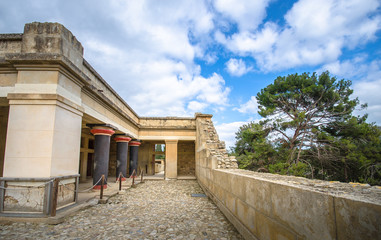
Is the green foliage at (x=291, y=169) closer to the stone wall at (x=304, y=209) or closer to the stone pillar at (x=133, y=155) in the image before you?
the stone wall at (x=304, y=209)

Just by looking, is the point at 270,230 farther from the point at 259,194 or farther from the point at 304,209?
the point at 304,209

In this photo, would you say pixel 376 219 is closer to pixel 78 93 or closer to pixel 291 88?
pixel 78 93

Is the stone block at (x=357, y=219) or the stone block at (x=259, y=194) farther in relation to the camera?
the stone block at (x=259, y=194)

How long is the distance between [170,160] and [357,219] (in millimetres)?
12418

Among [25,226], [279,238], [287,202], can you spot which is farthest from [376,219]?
[25,226]

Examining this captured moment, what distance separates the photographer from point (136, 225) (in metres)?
4.13

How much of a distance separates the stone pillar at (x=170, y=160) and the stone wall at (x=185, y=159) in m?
2.66

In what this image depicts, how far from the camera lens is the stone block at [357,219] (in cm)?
125

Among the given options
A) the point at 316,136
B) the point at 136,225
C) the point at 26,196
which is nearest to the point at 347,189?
the point at 136,225

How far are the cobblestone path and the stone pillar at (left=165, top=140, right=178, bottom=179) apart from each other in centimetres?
749

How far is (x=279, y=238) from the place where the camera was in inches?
88.0

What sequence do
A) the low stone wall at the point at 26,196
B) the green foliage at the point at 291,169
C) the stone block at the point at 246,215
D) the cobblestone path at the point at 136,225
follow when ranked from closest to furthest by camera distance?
1. the stone block at the point at 246,215
2. the cobblestone path at the point at 136,225
3. the low stone wall at the point at 26,196
4. the green foliage at the point at 291,169

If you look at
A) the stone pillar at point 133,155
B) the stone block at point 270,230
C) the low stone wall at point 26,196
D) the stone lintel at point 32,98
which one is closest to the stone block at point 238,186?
the stone block at point 270,230

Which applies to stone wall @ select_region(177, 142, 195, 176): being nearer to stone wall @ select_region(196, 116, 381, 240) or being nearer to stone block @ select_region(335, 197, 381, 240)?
stone wall @ select_region(196, 116, 381, 240)
